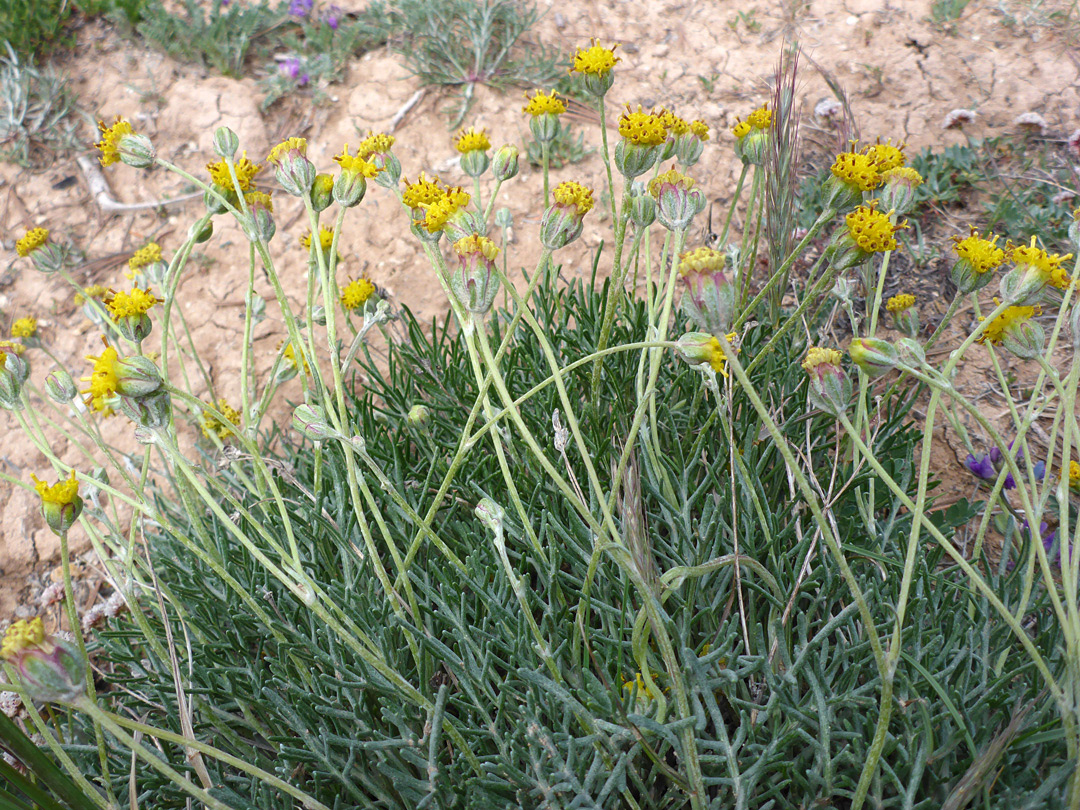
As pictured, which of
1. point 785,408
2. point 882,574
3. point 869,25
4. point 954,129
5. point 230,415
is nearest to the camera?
point 882,574

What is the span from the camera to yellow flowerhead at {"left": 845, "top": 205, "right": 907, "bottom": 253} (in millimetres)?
1166

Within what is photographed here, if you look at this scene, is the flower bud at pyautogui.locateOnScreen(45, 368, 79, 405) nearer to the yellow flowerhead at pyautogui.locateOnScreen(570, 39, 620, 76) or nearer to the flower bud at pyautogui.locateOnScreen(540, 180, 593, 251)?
the flower bud at pyautogui.locateOnScreen(540, 180, 593, 251)

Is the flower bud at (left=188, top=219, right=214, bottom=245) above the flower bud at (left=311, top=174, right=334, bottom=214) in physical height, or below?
below

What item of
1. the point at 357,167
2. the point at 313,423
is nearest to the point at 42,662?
the point at 313,423

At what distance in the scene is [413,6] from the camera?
3832mm

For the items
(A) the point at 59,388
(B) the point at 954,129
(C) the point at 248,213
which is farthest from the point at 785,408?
(B) the point at 954,129

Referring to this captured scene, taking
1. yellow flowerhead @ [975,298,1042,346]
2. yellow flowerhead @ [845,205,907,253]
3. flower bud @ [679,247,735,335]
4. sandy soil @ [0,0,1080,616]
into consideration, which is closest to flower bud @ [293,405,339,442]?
flower bud @ [679,247,735,335]

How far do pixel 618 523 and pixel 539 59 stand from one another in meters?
3.10

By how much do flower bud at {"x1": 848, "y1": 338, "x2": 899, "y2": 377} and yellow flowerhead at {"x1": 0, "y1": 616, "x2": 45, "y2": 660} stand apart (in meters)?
1.11

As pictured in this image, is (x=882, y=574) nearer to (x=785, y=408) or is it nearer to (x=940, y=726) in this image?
(x=940, y=726)

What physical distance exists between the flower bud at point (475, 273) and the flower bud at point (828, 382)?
0.52 meters

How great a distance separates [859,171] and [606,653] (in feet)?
3.26

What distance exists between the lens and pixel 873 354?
0.95 m

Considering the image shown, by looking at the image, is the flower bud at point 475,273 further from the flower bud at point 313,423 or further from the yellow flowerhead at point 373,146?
the yellow flowerhead at point 373,146
